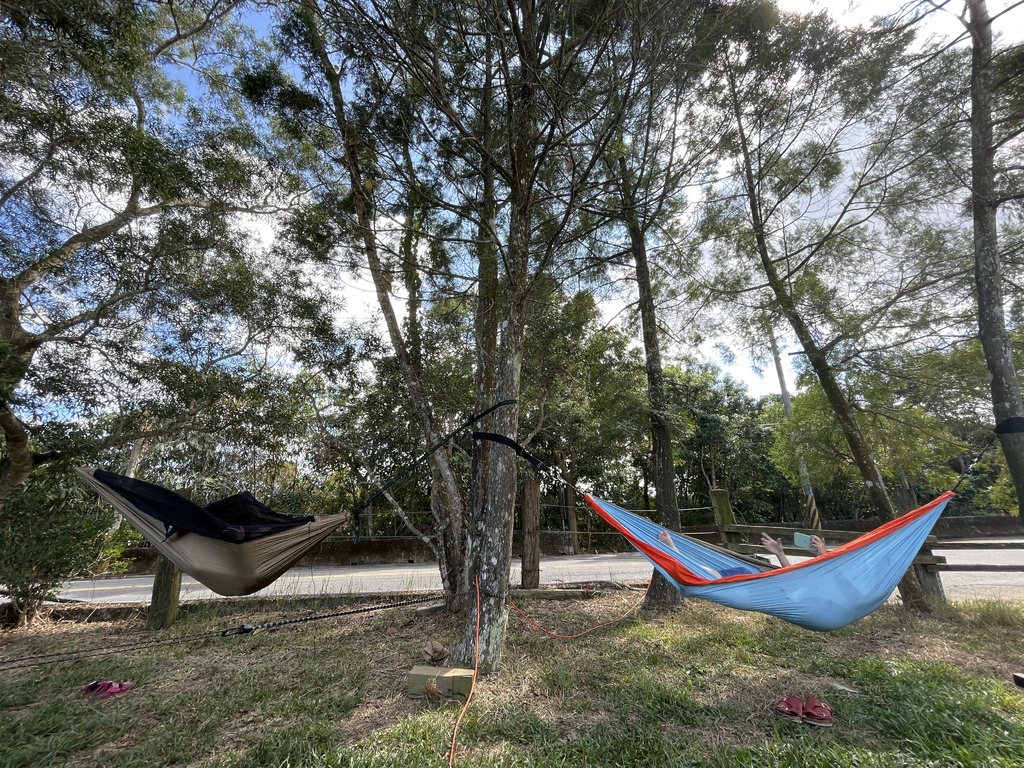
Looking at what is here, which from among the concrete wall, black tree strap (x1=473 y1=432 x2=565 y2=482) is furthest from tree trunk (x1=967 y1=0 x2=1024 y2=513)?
the concrete wall

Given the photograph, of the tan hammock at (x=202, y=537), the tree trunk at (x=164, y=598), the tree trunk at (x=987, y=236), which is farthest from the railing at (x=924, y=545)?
the tree trunk at (x=164, y=598)

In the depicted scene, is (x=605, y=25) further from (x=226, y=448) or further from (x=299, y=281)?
(x=226, y=448)

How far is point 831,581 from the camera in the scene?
7.27ft

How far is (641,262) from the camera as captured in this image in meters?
4.90

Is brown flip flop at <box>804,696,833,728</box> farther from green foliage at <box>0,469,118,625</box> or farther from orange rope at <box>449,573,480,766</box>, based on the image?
green foliage at <box>0,469,118,625</box>

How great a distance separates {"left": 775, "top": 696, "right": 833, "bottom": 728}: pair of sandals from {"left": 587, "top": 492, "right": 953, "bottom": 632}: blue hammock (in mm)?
346

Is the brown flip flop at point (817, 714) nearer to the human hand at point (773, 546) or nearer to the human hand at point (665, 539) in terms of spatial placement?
the human hand at point (665, 539)

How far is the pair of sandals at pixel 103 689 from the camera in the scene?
2606 mm

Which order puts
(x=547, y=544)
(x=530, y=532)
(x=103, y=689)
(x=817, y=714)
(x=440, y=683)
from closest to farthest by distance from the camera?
(x=817, y=714) < (x=440, y=683) < (x=103, y=689) < (x=530, y=532) < (x=547, y=544)

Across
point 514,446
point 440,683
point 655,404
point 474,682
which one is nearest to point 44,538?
point 440,683

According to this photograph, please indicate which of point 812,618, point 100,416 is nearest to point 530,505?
point 812,618

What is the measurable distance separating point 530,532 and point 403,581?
8.31 ft

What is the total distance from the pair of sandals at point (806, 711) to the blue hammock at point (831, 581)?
35cm

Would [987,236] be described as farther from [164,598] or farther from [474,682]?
[164,598]
